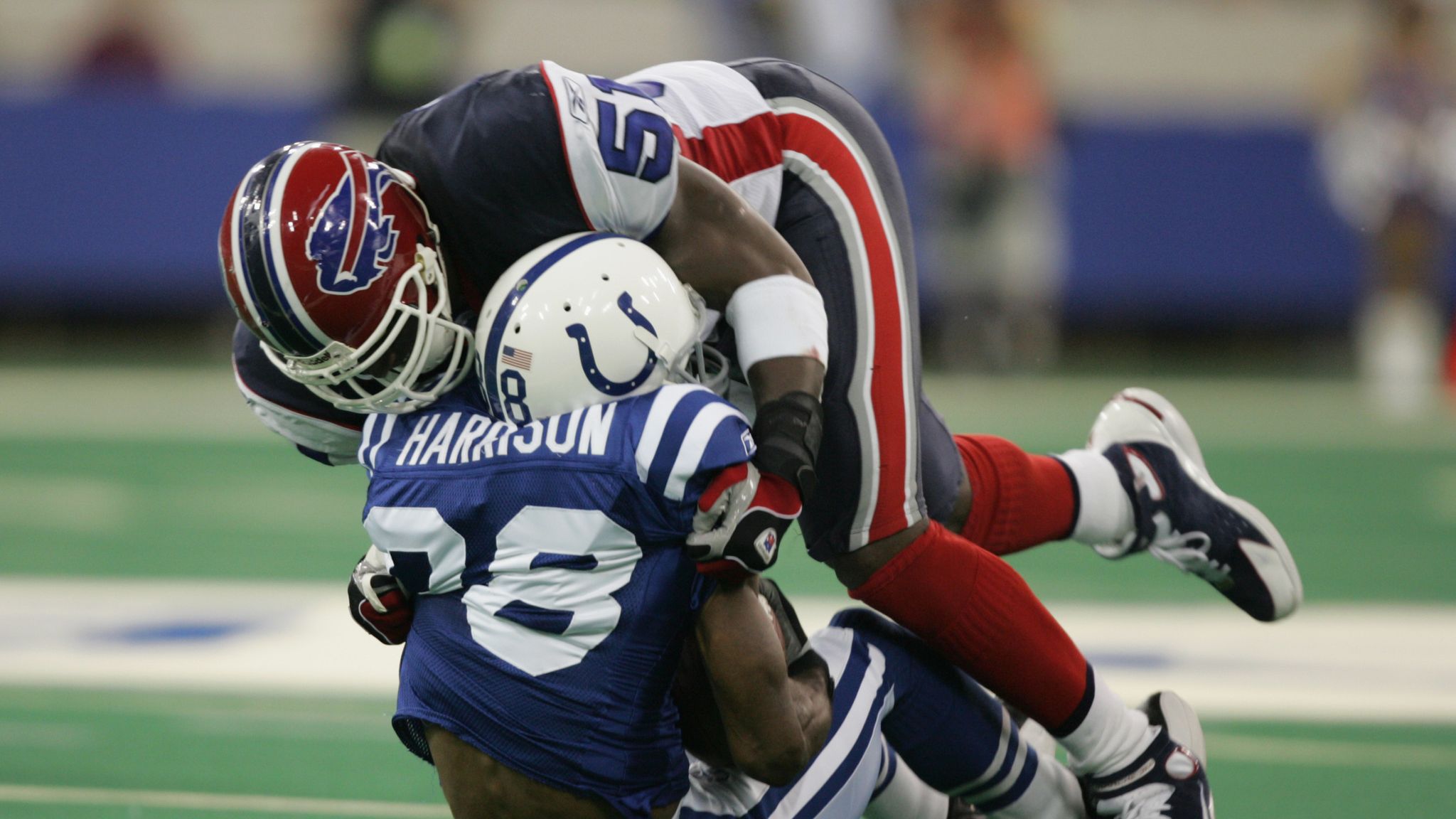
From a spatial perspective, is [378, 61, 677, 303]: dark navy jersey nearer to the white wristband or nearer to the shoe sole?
the white wristband

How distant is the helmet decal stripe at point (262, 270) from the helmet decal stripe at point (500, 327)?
0.22 m

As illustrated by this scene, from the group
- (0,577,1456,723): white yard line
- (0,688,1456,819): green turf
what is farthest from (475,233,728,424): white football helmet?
(0,577,1456,723): white yard line

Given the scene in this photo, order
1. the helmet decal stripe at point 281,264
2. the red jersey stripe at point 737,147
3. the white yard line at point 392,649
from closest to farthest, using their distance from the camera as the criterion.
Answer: the helmet decal stripe at point 281,264
the red jersey stripe at point 737,147
the white yard line at point 392,649

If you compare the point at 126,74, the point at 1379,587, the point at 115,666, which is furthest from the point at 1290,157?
the point at 115,666

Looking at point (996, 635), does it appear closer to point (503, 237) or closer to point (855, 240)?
point (855, 240)

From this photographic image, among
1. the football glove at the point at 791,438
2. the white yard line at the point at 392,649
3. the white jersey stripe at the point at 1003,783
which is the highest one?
the football glove at the point at 791,438

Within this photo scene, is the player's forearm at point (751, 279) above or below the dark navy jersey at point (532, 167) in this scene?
below

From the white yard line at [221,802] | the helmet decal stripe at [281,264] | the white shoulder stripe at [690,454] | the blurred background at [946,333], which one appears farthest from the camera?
the blurred background at [946,333]

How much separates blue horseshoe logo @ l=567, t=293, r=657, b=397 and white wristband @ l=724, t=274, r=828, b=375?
24 centimetres

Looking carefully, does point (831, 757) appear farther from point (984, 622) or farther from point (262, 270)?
point (262, 270)

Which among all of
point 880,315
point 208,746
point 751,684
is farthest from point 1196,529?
point 208,746

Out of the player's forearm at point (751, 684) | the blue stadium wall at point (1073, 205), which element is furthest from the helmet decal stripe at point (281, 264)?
the blue stadium wall at point (1073, 205)

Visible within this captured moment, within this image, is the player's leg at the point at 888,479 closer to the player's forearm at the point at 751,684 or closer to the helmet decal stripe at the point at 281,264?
the player's forearm at the point at 751,684

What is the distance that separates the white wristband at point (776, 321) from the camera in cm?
217
